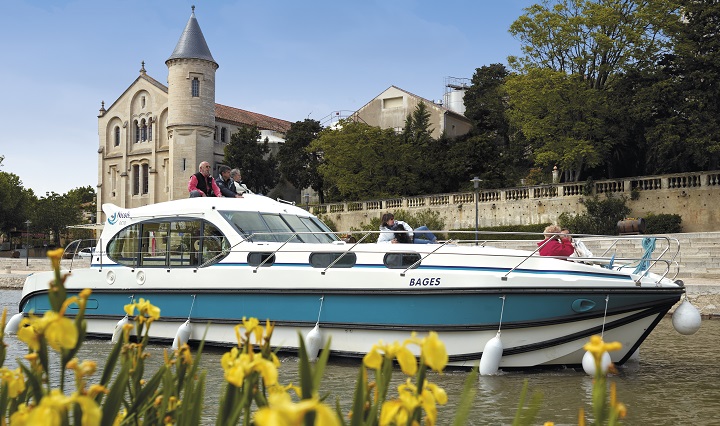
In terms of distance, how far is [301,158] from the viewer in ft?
183

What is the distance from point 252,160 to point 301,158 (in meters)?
3.90

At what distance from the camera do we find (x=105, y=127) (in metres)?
64.4

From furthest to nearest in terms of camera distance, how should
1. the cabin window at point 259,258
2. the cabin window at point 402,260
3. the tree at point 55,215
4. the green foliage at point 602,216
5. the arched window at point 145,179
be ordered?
the tree at point 55,215, the arched window at point 145,179, the green foliage at point 602,216, the cabin window at point 259,258, the cabin window at point 402,260

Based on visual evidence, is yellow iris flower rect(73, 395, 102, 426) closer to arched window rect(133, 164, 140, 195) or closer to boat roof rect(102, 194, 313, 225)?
boat roof rect(102, 194, 313, 225)

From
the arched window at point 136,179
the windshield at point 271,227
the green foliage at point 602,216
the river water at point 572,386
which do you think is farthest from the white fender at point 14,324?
the arched window at point 136,179

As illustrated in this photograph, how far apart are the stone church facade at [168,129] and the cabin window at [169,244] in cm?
4502

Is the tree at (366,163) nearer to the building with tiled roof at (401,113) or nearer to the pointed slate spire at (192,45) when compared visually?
the building with tiled roof at (401,113)

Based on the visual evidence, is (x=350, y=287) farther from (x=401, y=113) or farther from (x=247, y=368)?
(x=401, y=113)

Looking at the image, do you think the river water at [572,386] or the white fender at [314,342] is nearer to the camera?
the river water at [572,386]

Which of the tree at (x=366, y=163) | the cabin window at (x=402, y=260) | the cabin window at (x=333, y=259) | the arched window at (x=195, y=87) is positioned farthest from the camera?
the arched window at (x=195, y=87)

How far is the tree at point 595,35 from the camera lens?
3494cm

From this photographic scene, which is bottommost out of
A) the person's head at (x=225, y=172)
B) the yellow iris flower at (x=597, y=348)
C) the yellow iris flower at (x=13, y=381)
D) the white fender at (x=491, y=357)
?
the white fender at (x=491, y=357)

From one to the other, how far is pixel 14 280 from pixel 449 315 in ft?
85.5

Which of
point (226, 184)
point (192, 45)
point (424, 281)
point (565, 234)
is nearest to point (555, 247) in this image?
point (565, 234)
